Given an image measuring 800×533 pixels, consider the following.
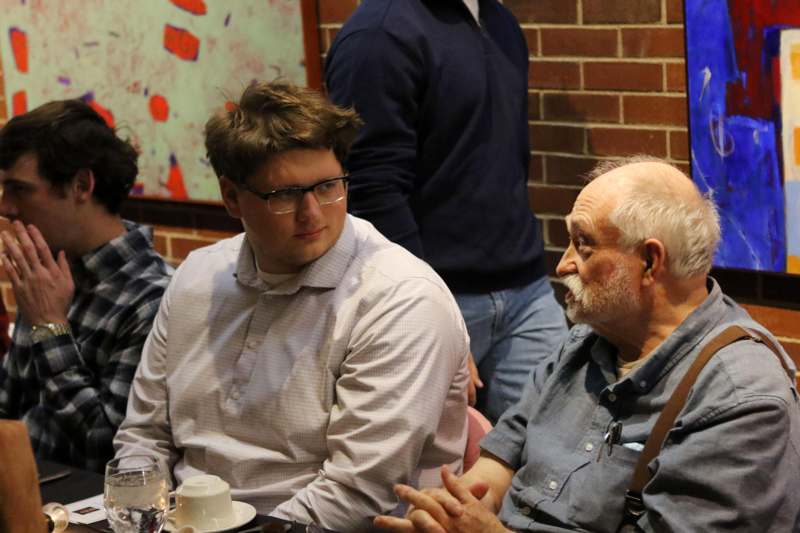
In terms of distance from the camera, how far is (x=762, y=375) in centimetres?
199

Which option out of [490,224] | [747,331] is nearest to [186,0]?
[490,224]

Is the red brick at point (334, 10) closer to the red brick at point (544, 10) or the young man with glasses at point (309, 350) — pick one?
the red brick at point (544, 10)

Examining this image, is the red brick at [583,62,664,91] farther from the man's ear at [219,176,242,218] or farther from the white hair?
the man's ear at [219,176,242,218]

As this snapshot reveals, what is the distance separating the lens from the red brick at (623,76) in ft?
10.6

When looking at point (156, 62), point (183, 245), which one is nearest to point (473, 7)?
point (156, 62)

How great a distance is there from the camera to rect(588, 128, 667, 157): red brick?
129 inches

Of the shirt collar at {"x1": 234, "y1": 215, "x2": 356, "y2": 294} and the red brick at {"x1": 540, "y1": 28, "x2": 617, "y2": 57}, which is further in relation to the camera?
the red brick at {"x1": 540, "y1": 28, "x2": 617, "y2": 57}

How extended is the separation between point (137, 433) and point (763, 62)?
5.36 ft

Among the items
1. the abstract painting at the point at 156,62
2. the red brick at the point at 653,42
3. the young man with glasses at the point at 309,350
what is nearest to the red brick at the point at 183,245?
the abstract painting at the point at 156,62

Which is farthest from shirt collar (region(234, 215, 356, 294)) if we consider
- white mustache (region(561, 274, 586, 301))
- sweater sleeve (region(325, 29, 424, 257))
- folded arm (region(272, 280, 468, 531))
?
white mustache (region(561, 274, 586, 301))

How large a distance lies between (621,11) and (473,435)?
128 centimetres

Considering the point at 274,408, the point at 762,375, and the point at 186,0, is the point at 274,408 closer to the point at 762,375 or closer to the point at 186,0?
the point at 762,375

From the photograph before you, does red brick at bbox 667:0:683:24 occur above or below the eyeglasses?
above

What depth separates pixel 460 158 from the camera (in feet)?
9.86
